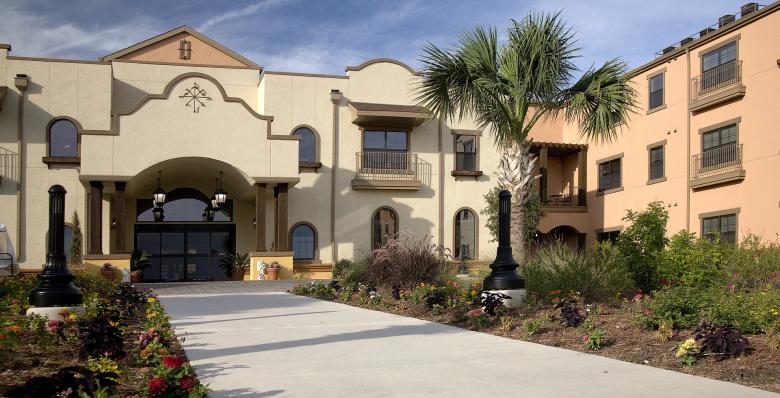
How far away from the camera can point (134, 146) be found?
26.1 m

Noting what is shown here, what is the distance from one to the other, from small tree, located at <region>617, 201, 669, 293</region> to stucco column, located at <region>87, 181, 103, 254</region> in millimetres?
16432

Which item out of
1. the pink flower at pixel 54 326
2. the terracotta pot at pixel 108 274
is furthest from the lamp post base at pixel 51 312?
the terracotta pot at pixel 108 274

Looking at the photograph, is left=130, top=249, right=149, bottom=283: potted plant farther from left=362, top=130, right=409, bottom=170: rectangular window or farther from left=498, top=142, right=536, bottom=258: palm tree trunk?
left=498, top=142, right=536, bottom=258: palm tree trunk

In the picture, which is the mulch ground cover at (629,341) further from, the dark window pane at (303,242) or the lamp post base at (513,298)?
the dark window pane at (303,242)

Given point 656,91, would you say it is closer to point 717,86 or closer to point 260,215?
point 717,86

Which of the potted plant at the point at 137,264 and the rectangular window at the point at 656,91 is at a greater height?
the rectangular window at the point at 656,91

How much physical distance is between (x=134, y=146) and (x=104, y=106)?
3.26 meters

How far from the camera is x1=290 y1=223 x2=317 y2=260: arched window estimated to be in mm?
30358

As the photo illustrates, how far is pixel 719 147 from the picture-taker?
28.1 metres

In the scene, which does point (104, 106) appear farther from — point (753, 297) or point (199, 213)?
point (753, 297)

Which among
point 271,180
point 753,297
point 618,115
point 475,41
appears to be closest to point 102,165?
point 271,180

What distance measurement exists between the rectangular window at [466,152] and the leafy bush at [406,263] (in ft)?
48.9

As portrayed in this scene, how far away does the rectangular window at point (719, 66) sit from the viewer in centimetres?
2740

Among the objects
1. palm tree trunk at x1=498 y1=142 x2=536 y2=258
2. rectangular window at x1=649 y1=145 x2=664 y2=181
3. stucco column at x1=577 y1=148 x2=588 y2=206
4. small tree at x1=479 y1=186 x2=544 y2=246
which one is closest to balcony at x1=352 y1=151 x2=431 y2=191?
small tree at x1=479 y1=186 x2=544 y2=246
